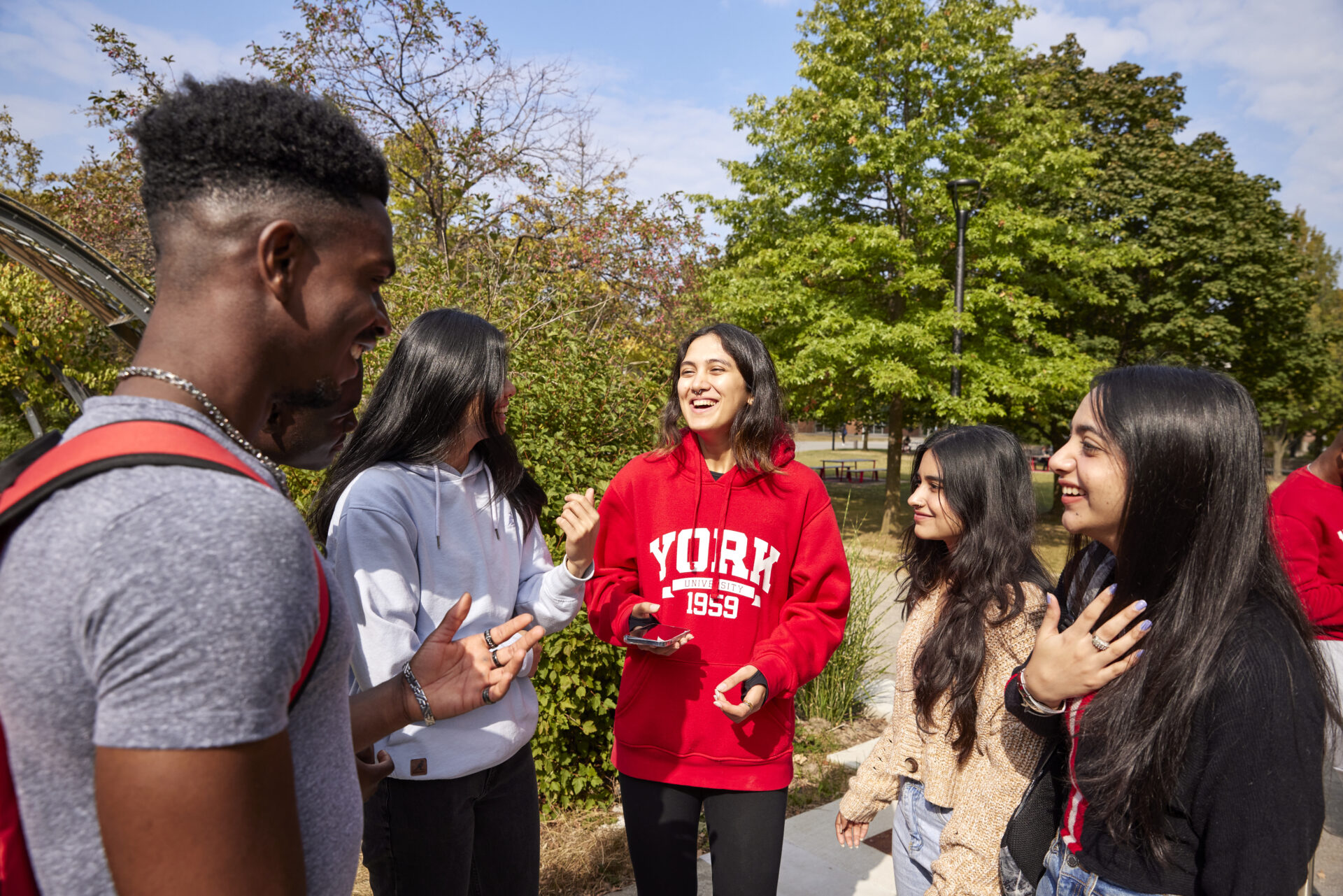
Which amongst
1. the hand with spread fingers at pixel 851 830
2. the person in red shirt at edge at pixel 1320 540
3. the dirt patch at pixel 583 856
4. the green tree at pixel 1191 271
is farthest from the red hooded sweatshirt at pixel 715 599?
the green tree at pixel 1191 271

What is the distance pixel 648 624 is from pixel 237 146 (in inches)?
75.5

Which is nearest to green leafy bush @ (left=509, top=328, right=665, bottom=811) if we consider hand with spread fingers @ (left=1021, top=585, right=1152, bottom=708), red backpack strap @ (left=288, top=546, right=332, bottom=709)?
hand with spread fingers @ (left=1021, top=585, right=1152, bottom=708)

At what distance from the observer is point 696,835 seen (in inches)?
95.3

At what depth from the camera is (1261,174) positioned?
18.8 metres

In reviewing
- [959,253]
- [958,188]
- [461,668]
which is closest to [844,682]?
[461,668]

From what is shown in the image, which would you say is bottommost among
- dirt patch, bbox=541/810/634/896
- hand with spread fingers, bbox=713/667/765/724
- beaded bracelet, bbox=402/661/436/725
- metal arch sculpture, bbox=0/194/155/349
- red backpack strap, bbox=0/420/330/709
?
dirt patch, bbox=541/810/634/896

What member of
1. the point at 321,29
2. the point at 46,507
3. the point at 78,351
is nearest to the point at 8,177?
the point at 78,351

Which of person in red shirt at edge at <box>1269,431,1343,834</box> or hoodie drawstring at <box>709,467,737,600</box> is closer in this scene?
hoodie drawstring at <box>709,467,737,600</box>

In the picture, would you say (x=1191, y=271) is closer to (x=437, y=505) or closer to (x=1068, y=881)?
(x=1068, y=881)

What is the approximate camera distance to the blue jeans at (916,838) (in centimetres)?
228

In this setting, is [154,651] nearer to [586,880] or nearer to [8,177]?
[586,880]

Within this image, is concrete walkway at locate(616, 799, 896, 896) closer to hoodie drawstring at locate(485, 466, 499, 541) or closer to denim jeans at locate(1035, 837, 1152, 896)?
denim jeans at locate(1035, 837, 1152, 896)

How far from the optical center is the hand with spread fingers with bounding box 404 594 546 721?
1.54m

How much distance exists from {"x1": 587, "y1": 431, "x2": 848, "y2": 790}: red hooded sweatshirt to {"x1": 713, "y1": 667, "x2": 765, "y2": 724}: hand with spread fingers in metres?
0.05
